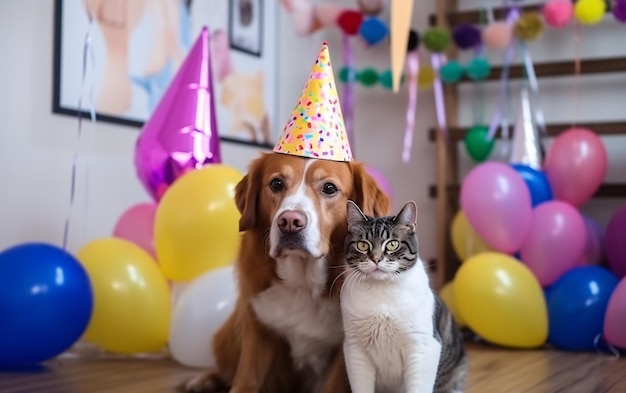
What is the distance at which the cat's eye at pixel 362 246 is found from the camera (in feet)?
5.38

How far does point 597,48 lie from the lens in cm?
373

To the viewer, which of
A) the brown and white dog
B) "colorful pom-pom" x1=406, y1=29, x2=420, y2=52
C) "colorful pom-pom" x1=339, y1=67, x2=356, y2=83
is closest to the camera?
the brown and white dog

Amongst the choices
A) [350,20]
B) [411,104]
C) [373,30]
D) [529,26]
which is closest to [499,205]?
[529,26]

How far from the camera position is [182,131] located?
2.72 meters

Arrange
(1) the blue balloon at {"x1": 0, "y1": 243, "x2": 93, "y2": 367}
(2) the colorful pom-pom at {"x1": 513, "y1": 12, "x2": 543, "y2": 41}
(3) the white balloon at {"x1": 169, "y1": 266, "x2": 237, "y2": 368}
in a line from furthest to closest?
(2) the colorful pom-pom at {"x1": 513, "y1": 12, "x2": 543, "y2": 41}
(3) the white balloon at {"x1": 169, "y1": 266, "x2": 237, "y2": 368}
(1) the blue balloon at {"x1": 0, "y1": 243, "x2": 93, "y2": 367}

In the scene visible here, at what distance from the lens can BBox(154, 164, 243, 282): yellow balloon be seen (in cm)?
254

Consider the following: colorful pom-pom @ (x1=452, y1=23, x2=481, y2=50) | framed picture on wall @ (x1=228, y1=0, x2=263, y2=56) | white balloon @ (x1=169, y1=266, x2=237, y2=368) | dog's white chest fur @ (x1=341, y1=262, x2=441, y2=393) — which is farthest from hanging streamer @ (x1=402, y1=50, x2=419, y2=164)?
dog's white chest fur @ (x1=341, y1=262, x2=441, y2=393)

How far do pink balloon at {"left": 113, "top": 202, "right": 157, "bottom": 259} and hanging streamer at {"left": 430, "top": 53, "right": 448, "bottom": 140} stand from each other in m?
1.65

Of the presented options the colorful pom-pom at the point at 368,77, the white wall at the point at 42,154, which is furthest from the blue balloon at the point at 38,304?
the colorful pom-pom at the point at 368,77

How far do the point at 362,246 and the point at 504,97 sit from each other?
2.49 m

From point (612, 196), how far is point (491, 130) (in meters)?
0.65

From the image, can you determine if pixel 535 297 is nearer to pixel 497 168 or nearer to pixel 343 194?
pixel 497 168

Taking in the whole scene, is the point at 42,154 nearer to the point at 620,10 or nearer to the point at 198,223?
the point at 198,223

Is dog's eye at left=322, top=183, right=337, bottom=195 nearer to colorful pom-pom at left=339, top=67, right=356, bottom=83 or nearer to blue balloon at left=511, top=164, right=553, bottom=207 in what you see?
blue balloon at left=511, top=164, right=553, bottom=207
